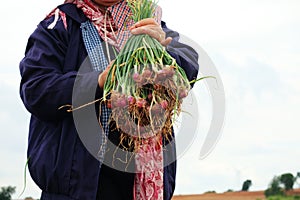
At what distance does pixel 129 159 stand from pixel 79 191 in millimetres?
227

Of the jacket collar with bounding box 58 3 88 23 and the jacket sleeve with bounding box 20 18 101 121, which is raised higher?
the jacket collar with bounding box 58 3 88 23

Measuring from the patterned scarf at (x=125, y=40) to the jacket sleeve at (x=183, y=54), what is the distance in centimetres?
10

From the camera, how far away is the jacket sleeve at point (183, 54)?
2.82 m

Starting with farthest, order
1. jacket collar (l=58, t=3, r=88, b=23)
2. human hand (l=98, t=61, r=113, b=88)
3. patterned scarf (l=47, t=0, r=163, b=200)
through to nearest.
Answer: jacket collar (l=58, t=3, r=88, b=23) < patterned scarf (l=47, t=0, r=163, b=200) < human hand (l=98, t=61, r=113, b=88)

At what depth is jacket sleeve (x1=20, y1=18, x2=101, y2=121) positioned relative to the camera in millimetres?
2693

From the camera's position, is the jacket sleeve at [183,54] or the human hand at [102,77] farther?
the jacket sleeve at [183,54]

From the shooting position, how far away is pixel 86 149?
107 inches

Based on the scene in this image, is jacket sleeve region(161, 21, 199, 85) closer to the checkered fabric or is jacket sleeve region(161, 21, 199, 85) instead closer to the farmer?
the farmer

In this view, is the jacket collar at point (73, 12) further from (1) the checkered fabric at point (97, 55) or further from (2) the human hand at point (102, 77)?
(2) the human hand at point (102, 77)

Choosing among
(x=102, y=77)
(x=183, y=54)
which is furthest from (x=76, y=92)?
(x=183, y=54)

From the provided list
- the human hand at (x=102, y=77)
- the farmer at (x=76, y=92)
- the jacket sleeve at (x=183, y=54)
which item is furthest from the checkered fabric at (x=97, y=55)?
the jacket sleeve at (x=183, y=54)

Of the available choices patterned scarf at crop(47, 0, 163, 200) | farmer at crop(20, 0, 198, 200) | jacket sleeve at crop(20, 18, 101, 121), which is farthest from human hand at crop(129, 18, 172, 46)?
jacket sleeve at crop(20, 18, 101, 121)

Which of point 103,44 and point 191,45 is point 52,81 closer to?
point 103,44

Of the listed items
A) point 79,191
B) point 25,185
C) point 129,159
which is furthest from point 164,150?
point 25,185
